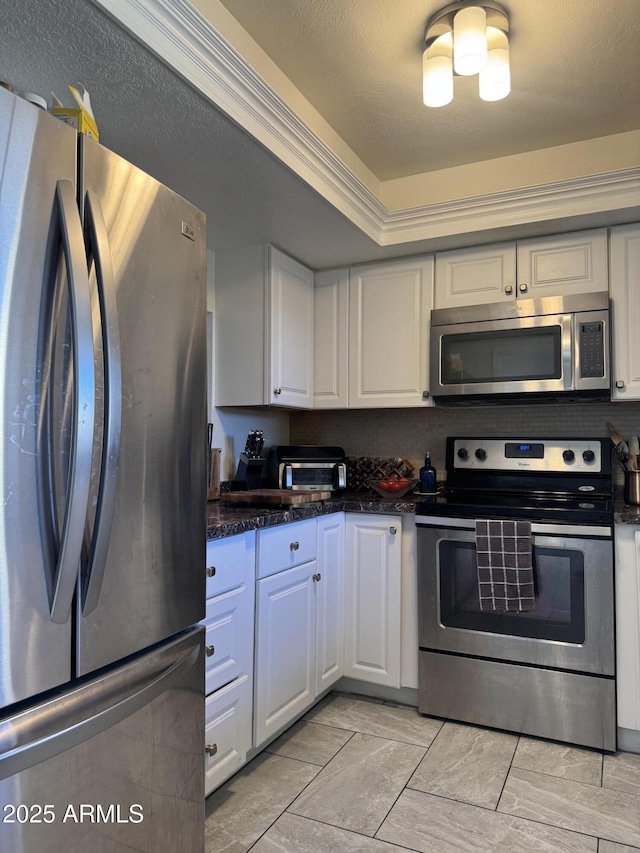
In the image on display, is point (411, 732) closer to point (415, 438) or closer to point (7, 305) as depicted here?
point (415, 438)

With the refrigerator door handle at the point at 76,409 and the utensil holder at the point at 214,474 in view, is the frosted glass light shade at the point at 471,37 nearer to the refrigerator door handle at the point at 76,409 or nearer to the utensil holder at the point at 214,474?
the refrigerator door handle at the point at 76,409

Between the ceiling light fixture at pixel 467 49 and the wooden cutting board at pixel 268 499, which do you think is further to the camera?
the wooden cutting board at pixel 268 499

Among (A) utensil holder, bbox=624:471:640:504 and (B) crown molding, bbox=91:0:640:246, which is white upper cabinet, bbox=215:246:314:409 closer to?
(B) crown molding, bbox=91:0:640:246

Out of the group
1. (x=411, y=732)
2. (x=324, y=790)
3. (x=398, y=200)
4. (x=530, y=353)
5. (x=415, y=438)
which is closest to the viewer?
(x=324, y=790)

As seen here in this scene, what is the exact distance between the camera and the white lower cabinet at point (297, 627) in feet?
6.77

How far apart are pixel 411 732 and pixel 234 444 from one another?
151 cm

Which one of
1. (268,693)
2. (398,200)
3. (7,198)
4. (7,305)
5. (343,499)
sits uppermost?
(398,200)

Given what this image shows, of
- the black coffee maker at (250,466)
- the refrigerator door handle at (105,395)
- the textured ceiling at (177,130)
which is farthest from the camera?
the black coffee maker at (250,466)

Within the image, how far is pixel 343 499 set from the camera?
2.71 m

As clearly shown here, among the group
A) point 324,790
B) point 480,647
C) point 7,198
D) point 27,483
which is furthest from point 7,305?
point 480,647

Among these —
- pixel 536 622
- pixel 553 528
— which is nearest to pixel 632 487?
pixel 553 528

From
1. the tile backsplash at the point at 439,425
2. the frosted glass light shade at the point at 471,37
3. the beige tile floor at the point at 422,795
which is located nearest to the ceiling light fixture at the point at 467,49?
the frosted glass light shade at the point at 471,37

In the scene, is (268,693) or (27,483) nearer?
(27,483)

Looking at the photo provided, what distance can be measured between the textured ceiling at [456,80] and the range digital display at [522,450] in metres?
1.32
